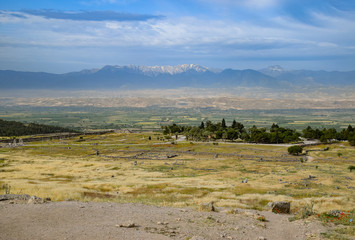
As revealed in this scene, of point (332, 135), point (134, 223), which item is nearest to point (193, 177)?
point (134, 223)

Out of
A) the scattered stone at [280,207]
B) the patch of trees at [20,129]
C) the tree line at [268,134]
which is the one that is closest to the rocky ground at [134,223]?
the scattered stone at [280,207]

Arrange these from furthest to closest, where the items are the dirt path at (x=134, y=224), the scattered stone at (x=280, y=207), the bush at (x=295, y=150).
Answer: the bush at (x=295, y=150), the scattered stone at (x=280, y=207), the dirt path at (x=134, y=224)

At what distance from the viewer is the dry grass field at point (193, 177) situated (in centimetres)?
3027

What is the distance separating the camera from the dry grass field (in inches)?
1192

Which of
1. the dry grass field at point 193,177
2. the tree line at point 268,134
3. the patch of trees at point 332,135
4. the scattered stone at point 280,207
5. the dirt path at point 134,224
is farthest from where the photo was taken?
the tree line at point 268,134

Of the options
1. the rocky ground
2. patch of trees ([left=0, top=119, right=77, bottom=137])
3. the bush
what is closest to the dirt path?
the rocky ground

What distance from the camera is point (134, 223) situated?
18.8m

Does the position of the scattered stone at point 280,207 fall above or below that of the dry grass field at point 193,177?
above

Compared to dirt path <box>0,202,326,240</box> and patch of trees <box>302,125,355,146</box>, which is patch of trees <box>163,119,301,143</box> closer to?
patch of trees <box>302,125,355,146</box>

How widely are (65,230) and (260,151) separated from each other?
3043 inches

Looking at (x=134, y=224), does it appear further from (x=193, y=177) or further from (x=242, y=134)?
(x=242, y=134)

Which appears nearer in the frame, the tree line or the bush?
the bush

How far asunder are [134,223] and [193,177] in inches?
1274

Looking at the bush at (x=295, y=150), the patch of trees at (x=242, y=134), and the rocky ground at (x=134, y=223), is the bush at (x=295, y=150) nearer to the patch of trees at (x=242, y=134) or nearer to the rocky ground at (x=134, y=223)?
the patch of trees at (x=242, y=134)
